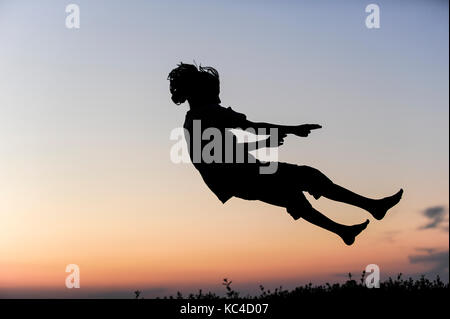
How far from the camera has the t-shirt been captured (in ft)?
29.8

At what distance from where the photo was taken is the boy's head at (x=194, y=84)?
377 inches

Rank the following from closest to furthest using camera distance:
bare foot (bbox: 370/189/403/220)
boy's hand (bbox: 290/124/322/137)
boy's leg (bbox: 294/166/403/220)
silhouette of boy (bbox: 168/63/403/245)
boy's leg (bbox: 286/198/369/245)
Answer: boy's hand (bbox: 290/124/322/137) → silhouette of boy (bbox: 168/63/403/245) → boy's leg (bbox: 294/166/403/220) → boy's leg (bbox: 286/198/369/245) → bare foot (bbox: 370/189/403/220)

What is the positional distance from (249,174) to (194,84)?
1.61 meters

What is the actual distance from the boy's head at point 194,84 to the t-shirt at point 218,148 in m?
0.31

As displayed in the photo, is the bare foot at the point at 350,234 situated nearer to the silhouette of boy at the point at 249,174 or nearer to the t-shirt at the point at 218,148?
the silhouette of boy at the point at 249,174

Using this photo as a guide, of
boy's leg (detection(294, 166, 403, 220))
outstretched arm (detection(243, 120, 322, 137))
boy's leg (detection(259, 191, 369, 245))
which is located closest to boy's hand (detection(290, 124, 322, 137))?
outstretched arm (detection(243, 120, 322, 137))

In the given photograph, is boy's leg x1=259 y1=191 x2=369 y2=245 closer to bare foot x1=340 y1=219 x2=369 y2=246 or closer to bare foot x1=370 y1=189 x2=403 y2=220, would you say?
bare foot x1=340 y1=219 x2=369 y2=246

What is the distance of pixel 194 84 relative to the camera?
964 cm

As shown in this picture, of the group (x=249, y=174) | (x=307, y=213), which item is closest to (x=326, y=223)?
(x=307, y=213)

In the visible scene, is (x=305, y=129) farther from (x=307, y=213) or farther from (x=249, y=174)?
(x=307, y=213)

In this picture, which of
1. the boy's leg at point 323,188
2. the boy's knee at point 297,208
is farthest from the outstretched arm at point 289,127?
the boy's knee at point 297,208
